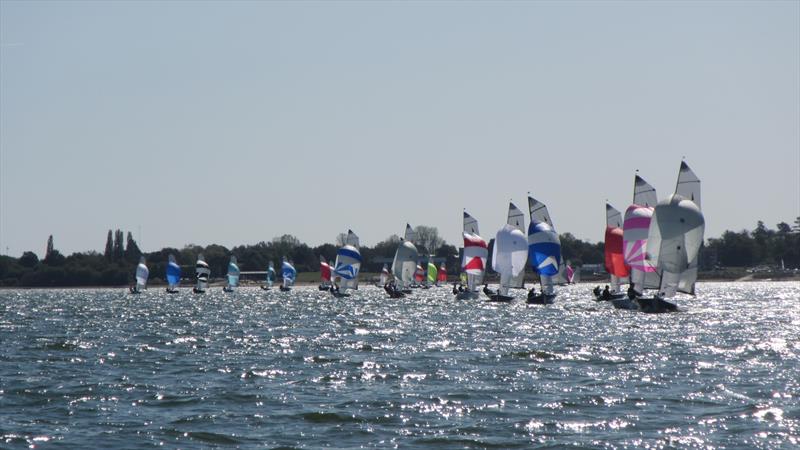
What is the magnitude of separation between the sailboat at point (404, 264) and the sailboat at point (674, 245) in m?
45.0

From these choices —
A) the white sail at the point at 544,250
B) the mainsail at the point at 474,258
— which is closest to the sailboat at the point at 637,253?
the white sail at the point at 544,250

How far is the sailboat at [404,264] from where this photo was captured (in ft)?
358

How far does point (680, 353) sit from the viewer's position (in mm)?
35719

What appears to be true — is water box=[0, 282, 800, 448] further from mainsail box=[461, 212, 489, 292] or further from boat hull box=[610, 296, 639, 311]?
mainsail box=[461, 212, 489, 292]

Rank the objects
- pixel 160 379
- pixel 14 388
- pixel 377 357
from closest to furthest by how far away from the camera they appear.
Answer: pixel 14 388 → pixel 160 379 → pixel 377 357

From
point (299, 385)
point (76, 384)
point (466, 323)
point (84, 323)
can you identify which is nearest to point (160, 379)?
point (76, 384)

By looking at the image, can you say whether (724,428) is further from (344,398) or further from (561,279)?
(561,279)

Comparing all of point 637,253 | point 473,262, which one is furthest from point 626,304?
point 473,262

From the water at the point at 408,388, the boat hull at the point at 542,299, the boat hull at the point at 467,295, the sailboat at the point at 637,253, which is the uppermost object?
the sailboat at the point at 637,253

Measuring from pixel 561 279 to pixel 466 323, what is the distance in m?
39.6

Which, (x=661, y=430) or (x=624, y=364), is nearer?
(x=661, y=430)

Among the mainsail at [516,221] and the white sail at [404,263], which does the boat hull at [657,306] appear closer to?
the mainsail at [516,221]

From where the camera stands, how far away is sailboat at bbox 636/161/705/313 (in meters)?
62.6

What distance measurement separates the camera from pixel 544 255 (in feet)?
261
